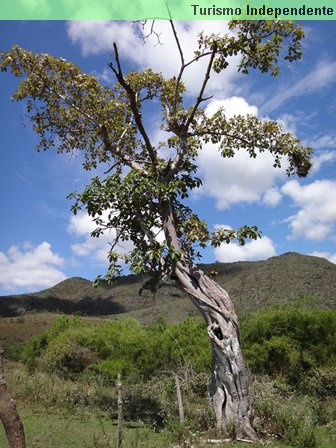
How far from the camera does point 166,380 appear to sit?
1645 centimetres

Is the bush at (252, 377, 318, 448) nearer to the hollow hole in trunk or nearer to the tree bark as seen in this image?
the hollow hole in trunk

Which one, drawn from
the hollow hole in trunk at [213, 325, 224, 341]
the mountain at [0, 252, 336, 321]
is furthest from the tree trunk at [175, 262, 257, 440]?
the mountain at [0, 252, 336, 321]

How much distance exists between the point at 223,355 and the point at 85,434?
3908mm

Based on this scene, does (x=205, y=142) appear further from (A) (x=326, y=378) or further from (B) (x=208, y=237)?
(A) (x=326, y=378)

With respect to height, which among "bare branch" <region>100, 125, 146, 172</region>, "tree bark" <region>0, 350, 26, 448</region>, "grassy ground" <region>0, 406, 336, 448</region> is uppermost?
"bare branch" <region>100, 125, 146, 172</region>

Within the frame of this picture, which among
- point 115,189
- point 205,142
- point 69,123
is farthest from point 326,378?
point 69,123

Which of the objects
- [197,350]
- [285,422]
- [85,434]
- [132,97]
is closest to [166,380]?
[85,434]

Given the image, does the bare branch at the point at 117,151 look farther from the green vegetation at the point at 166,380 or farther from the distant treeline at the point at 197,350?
the distant treeline at the point at 197,350

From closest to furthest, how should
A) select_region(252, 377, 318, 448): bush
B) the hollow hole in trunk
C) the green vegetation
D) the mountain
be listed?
select_region(252, 377, 318, 448): bush
the green vegetation
the hollow hole in trunk
the mountain

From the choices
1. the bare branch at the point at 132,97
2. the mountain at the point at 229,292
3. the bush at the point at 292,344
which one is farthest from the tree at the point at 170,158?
the mountain at the point at 229,292

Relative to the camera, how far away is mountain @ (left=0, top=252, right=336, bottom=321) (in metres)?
50.0

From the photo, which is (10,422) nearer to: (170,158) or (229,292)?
(170,158)

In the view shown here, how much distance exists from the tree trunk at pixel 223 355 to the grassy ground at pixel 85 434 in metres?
0.84

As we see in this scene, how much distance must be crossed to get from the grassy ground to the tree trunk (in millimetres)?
836
